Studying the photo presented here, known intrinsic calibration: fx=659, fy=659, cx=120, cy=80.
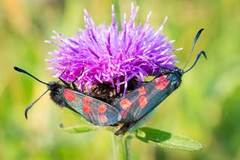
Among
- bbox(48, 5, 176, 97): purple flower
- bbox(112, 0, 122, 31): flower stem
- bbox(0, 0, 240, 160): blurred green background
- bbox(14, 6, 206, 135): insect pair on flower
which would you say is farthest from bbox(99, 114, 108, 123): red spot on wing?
bbox(0, 0, 240, 160): blurred green background

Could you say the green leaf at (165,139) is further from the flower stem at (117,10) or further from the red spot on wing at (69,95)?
the flower stem at (117,10)

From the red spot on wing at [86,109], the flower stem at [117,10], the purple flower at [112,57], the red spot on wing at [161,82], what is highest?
the flower stem at [117,10]

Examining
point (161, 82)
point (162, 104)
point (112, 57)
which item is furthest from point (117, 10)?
point (162, 104)

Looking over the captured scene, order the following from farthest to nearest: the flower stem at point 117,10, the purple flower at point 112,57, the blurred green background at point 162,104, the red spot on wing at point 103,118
Answer: the blurred green background at point 162,104
the flower stem at point 117,10
the purple flower at point 112,57
the red spot on wing at point 103,118

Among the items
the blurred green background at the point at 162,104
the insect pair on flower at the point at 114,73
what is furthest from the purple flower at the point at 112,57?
the blurred green background at the point at 162,104

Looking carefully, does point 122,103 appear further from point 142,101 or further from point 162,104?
point 162,104

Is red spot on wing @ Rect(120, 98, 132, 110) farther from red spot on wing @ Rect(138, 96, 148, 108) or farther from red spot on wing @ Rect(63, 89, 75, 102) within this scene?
red spot on wing @ Rect(63, 89, 75, 102)

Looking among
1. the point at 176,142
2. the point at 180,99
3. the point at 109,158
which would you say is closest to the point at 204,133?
the point at 180,99
